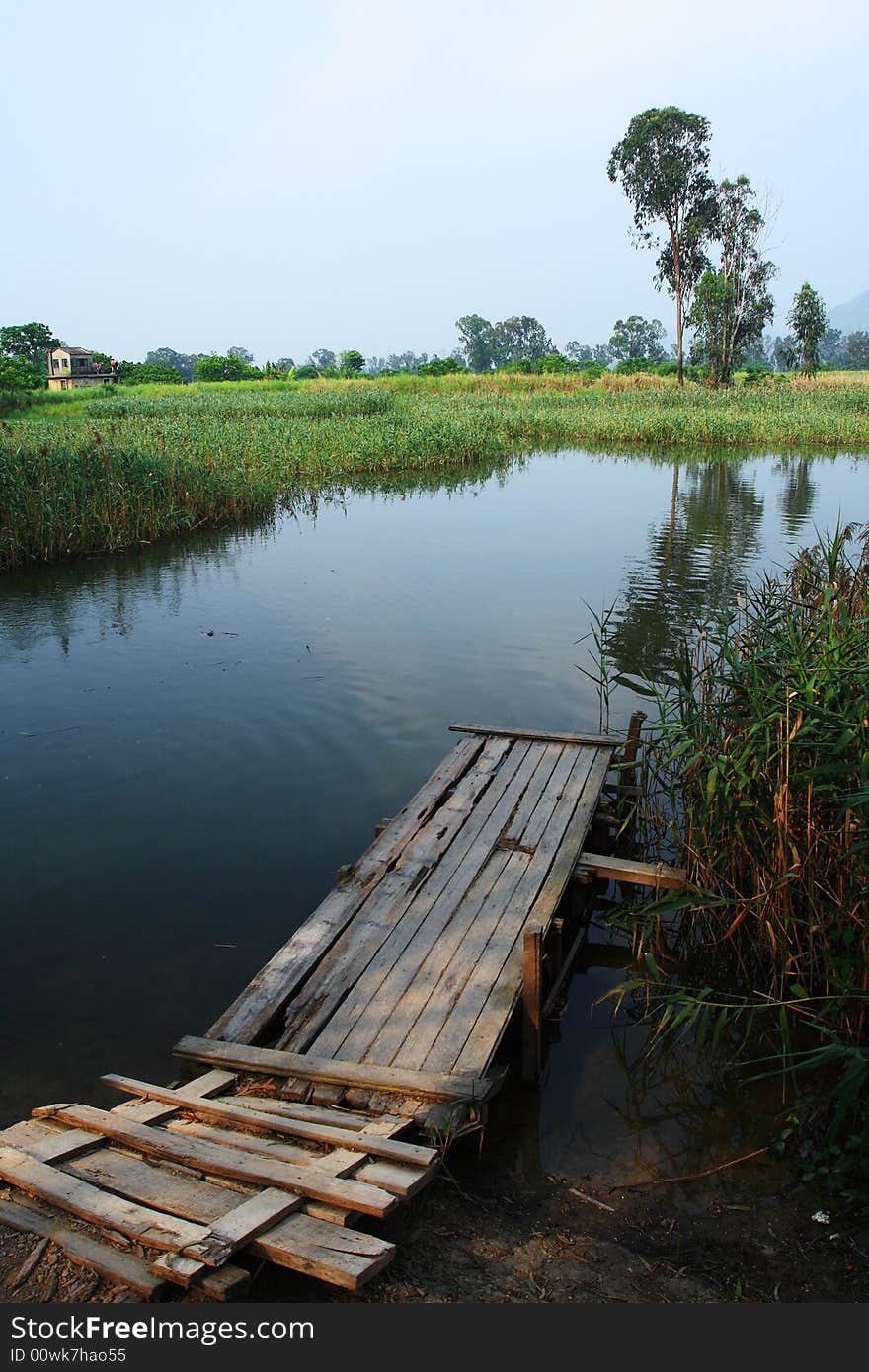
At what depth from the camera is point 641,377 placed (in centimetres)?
4238

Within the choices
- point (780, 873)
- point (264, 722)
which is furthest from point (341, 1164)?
point (264, 722)

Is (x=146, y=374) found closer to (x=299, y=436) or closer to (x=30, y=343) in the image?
(x=30, y=343)

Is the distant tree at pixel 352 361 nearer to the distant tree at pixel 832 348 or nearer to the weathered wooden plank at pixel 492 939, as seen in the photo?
the weathered wooden plank at pixel 492 939

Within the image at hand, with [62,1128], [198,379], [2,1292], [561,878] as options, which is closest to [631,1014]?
[561,878]

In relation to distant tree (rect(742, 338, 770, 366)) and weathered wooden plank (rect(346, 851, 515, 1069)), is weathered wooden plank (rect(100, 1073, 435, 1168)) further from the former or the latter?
distant tree (rect(742, 338, 770, 366))

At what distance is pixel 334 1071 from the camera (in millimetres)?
3254

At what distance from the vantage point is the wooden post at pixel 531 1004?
3.46 metres

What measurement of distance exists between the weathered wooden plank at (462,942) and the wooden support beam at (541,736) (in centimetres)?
65

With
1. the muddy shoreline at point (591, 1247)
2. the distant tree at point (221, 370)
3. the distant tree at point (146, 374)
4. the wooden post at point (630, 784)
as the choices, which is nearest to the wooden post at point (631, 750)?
the wooden post at point (630, 784)

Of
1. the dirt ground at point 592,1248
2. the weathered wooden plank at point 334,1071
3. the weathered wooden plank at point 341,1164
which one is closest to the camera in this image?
the dirt ground at point 592,1248

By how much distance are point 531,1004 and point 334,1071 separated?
782 millimetres

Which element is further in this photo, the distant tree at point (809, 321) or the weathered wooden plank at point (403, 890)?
the distant tree at point (809, 321)

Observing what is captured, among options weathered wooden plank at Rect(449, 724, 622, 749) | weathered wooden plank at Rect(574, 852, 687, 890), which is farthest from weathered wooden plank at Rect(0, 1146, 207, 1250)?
weathered wooden plank at Rect(449, 724, 622, 749)

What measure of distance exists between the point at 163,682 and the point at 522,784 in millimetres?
3693
